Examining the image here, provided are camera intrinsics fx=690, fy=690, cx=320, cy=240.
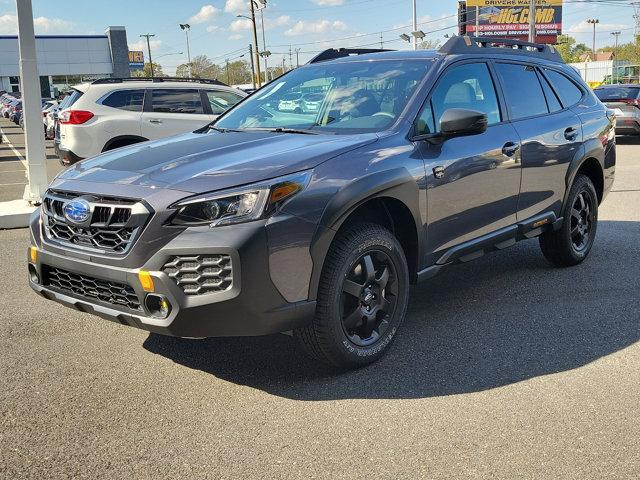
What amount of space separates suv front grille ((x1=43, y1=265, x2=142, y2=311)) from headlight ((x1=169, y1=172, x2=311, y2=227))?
45 centimetres

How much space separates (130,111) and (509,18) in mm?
59602

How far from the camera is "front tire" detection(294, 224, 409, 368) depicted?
3.53m

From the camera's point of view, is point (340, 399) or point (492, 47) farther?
point (492, 47)

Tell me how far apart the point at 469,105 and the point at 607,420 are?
229 cm

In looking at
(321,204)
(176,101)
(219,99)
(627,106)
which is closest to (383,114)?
(321,204)

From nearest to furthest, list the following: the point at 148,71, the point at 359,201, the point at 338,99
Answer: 1. the point at 359,201
2. the point at 338,99
3. the point at 148,71

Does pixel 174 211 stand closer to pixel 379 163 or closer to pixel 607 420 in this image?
pixel 379 163

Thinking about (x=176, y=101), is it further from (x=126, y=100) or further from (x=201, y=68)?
(x=201, y=68)

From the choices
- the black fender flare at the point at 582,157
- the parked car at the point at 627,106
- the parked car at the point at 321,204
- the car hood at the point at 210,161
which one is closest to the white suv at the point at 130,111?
the parked car at the point at 321,204

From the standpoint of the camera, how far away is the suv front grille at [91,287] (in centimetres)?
333

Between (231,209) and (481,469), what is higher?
(231,209)

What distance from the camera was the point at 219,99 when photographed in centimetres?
1243

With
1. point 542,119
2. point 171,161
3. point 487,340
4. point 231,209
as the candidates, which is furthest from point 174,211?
point 542,119

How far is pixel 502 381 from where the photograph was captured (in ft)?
12.2
